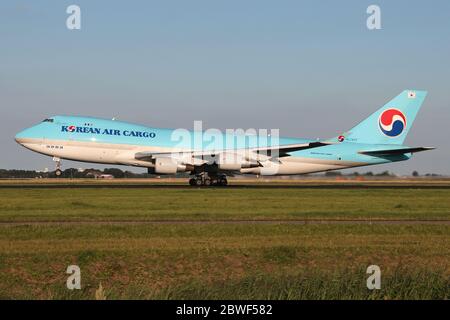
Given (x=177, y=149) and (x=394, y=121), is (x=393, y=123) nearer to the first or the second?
(x=394, y=121)

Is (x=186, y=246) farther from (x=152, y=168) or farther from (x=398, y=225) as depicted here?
(x=152, y=168)

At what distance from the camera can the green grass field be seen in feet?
55.6

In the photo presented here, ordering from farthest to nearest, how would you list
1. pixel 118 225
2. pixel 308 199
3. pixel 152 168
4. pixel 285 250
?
pixel 152 168
pixel 308 199
pixel 118 225
pixel 285 250

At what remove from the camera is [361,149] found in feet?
217

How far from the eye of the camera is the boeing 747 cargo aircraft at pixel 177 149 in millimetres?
57781

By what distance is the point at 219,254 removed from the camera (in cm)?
2203

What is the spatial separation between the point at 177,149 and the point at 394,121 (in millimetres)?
22045

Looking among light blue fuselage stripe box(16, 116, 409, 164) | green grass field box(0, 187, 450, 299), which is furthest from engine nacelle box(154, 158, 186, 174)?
green grass field box(0, 187, 450, 299)

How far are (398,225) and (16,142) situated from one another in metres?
41.2

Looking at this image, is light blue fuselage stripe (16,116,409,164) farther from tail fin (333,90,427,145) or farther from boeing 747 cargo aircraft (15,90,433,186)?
tail fin (333,90,427,145)

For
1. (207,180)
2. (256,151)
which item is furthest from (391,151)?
(207,180)
